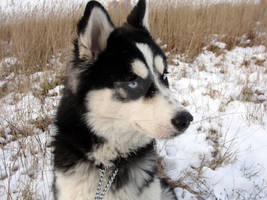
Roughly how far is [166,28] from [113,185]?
5126 millimetres

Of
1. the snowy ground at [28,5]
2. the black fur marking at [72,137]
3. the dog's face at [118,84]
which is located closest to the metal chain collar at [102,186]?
the black fur marking at [72,137]

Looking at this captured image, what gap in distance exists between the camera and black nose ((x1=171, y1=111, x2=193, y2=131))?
1.40 meters

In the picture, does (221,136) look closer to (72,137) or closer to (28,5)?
(72,137)

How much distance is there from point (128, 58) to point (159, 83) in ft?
0.95

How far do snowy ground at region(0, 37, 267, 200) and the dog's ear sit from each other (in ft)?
4.28

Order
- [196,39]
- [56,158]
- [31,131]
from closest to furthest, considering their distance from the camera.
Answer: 1. [56,158]
2. [31,131]
3. [196,39]

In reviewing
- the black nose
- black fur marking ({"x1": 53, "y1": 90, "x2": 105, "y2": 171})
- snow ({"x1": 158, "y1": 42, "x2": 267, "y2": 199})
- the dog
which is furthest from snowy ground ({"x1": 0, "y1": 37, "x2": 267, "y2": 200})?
the black nose

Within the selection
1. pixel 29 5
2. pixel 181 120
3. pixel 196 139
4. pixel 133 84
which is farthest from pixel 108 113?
pixel 29 5

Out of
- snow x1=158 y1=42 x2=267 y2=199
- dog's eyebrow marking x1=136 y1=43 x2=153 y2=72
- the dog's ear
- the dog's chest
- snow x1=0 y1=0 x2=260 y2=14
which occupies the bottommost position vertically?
snow x1=158 y1=42 x2=267 y2=199

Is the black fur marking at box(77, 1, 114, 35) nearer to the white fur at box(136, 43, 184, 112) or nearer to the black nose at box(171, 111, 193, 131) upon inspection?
the white fur at box(136, 43, 184, 112)

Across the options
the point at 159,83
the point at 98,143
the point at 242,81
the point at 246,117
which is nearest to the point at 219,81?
the point at 242,81

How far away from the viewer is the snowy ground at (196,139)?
7.57 ft

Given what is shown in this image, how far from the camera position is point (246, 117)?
3.38 metres

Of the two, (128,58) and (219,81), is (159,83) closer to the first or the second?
(128,58)
